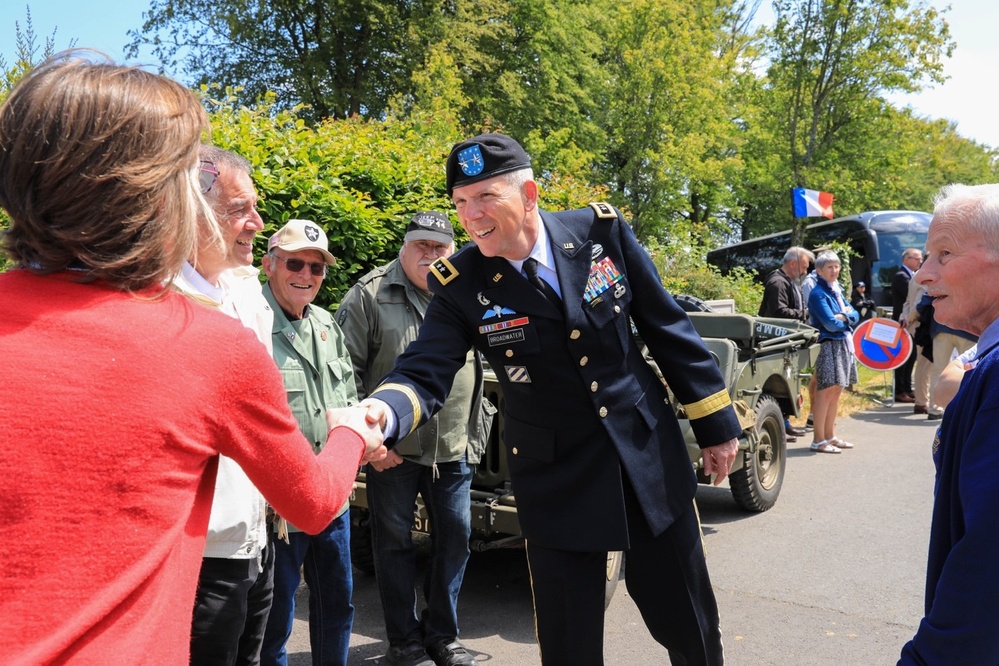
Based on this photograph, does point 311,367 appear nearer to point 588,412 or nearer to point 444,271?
point 444,271

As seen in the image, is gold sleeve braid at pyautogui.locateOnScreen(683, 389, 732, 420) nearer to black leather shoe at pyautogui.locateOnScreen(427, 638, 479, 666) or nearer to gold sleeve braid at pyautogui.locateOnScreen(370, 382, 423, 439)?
gold sleeve braid at pyautogui.locateOnScreen(370, 382, 423, 439)

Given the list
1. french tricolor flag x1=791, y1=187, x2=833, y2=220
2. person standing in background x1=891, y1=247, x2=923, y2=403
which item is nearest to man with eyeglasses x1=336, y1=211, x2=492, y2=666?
person standing in background x1=891, y1=247, x2=923, y2=403

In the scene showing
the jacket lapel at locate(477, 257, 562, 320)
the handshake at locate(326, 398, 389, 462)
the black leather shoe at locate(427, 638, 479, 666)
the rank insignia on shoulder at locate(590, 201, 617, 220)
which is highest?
the rank insignia on shoulder at locate(590, 201, 617, 220)

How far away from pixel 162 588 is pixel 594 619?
5.91ft

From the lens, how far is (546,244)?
3.06m

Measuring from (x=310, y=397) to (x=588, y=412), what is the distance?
4.26ft

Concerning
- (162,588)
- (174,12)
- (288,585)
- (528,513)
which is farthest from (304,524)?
(174,12)

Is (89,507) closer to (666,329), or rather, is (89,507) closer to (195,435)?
(195,435)

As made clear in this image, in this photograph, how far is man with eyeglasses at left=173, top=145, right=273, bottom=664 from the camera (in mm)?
2506

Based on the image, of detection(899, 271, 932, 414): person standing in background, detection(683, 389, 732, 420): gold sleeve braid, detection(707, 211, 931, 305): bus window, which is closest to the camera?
detection(683, 389, 732, 420): gold sleeve braid

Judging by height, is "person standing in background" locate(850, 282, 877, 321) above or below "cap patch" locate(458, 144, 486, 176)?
below

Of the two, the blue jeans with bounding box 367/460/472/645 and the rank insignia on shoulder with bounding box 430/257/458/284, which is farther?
the blue jeans with bounding box 367/460/472/645

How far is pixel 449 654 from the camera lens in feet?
13.9

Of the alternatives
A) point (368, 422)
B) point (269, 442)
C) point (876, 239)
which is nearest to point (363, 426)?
point (368, 422)
